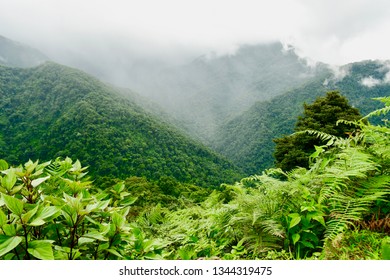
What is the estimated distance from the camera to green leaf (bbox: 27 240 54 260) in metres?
1.35

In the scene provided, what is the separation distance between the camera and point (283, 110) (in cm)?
11531

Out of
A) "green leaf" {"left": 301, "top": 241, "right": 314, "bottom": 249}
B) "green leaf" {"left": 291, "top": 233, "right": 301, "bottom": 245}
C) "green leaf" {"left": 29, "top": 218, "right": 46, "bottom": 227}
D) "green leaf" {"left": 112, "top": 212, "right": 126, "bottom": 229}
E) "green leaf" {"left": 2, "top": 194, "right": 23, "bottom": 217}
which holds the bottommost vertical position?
"green leaf" {"left": 301, "top": 241, "right": 314, "bottom": 249}

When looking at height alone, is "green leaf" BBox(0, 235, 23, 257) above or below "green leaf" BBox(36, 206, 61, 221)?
below

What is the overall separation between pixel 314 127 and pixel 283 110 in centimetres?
10349

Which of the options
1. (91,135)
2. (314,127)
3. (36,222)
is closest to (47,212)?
(36,222)

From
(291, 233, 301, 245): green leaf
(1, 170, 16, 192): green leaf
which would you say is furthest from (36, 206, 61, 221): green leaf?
(291, 233, 301, 245): green leaf

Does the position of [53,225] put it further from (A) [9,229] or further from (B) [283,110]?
(B) [283,110]

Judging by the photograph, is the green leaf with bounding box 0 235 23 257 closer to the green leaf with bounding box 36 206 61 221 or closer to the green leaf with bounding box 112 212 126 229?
the green leaf with bounding box 36 206 61 221

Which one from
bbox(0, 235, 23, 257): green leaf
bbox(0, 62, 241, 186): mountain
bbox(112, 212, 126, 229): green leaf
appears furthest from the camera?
bbox(0, 62, 241, 186): mountain

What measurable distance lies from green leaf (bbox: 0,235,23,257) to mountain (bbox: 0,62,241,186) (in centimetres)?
5505

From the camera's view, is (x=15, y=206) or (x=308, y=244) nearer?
(x=15, y=206)

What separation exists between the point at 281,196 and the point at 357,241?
766 millimetres

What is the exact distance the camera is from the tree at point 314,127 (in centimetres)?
1537

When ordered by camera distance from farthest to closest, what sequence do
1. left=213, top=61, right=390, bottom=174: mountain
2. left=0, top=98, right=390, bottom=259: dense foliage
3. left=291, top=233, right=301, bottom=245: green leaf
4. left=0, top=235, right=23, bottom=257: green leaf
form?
left=213, top=61, right=390, bottom=174: mountain → left=291, top=233, right=301, bottom=245: green leaf → left=0, top=98, right=390, bottom=259: dense foliage → left=0, top=235, right=23, bottom=257: green leaf
